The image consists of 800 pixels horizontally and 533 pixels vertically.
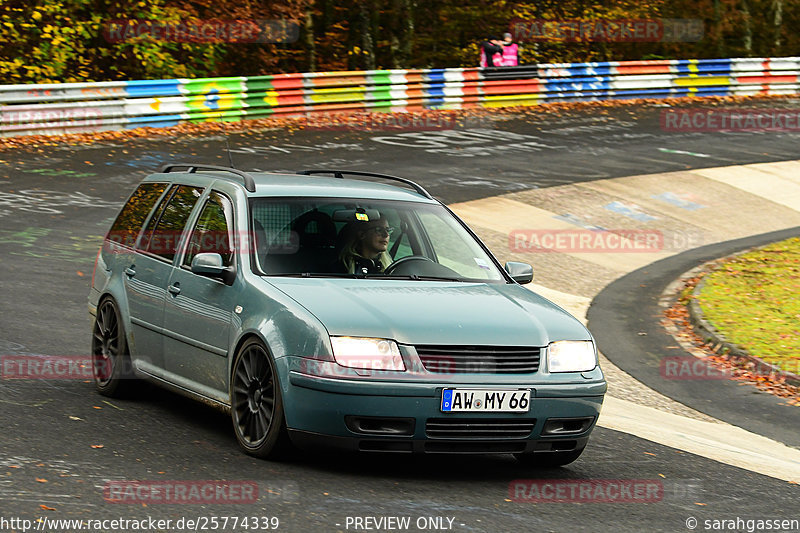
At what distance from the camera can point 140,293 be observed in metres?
8.36

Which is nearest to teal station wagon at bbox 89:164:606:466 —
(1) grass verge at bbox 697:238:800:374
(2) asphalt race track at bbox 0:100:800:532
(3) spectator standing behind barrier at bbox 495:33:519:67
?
(2) asphalt race track at bbox 0:100:800:532

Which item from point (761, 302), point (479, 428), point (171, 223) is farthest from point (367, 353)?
point (761, 302)

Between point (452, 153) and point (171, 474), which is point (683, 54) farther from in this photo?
point (171, 474)

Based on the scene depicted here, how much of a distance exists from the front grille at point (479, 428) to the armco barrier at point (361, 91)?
19245 millimetres

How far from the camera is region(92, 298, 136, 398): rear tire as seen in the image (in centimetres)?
847

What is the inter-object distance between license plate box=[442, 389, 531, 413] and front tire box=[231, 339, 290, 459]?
3.00 ft

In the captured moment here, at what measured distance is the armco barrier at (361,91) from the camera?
24703mm

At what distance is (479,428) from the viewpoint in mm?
6527

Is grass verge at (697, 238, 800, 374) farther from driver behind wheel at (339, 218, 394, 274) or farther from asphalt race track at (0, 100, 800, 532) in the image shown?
driver behind wheel at (339, 218, 394, 274)

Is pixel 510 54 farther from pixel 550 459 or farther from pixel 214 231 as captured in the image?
pixel 550 459

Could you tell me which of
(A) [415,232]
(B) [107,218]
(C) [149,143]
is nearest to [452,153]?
(C) [149,143]

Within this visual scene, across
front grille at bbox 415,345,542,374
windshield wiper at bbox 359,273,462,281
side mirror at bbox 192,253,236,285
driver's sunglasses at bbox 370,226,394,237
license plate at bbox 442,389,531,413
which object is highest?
driver's sunglasses at bbox 370,226,394,237

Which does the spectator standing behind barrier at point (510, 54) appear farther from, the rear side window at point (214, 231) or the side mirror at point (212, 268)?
the side mirror at point (212, 268)

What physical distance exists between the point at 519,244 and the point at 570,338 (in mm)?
10813
